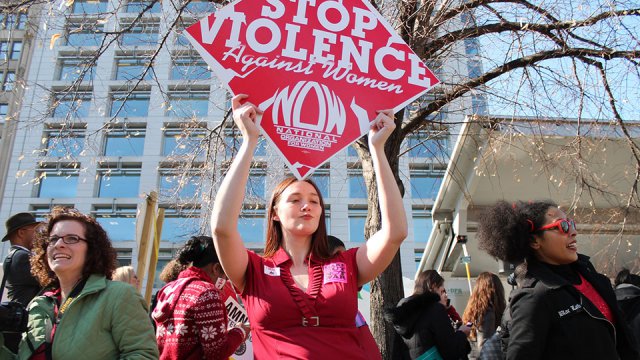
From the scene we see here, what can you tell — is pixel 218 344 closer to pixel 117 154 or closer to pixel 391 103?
pixel 391 103

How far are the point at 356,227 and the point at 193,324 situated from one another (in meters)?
28.4

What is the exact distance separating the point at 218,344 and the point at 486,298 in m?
2.94

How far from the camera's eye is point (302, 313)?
2.19m

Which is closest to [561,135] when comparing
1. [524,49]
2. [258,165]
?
[524,49]

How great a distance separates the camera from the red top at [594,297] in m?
2.92

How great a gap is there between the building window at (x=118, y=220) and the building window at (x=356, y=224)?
1231 centimetres

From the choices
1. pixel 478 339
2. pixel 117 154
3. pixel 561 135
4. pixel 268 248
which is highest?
pixel 117 154

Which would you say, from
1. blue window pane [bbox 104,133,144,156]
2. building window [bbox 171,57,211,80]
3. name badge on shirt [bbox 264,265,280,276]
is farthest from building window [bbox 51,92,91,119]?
blue window pane [bbox 104,133,144,156]

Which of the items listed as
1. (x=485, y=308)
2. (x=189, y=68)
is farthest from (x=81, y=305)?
(x=189, y=68)

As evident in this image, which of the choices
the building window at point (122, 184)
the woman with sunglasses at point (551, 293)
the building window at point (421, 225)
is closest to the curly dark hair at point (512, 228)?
the woman with sunglasses at point (551, 293)

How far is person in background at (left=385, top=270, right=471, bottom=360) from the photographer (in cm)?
416

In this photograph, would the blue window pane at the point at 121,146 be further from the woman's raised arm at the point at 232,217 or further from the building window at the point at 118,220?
the woman's raised arm at the point at 232,217

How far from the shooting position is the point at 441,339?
13.6 ft

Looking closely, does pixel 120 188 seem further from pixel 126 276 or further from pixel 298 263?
pixel 298 263
